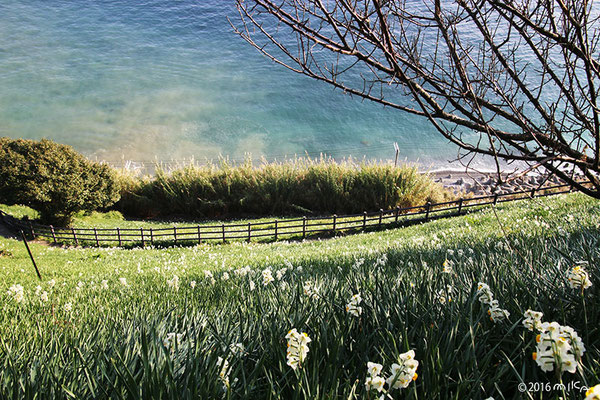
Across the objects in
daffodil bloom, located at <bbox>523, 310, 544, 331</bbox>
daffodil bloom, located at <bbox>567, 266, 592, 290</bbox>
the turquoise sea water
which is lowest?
daffodil bloom, located at <bbox>523, 310, 544, 331</bbox>

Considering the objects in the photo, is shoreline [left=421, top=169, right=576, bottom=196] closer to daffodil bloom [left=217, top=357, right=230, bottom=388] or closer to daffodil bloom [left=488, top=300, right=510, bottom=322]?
daffodil bloom [left=488, top=300, right=510, bottom=322]

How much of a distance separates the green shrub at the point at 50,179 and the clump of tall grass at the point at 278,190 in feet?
13.6

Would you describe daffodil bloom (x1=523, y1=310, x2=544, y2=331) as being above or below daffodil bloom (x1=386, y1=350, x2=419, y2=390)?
above

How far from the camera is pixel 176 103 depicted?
4078 centimetres

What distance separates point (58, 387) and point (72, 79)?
179 ft

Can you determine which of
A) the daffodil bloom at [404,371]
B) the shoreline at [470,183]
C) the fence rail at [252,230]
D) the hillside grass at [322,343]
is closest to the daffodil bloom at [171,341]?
the hillside grass at [322,343]

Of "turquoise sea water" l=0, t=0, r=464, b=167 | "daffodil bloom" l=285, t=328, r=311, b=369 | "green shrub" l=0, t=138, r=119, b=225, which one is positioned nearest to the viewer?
"daffodil bloom" l=285, t=328, r=311, b=369

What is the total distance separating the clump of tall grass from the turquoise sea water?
9.84m

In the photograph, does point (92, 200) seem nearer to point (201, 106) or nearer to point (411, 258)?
point (411, 258)

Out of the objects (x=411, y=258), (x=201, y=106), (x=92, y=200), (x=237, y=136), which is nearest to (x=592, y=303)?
(x=411, y=258)

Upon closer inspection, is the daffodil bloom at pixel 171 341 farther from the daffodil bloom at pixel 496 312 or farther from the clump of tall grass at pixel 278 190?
the clump of tall grass at pixel 278 190

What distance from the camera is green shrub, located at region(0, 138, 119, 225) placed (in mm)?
16938

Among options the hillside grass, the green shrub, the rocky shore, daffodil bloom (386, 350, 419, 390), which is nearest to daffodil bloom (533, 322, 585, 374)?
the hillside grass

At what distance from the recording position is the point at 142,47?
181 feet
